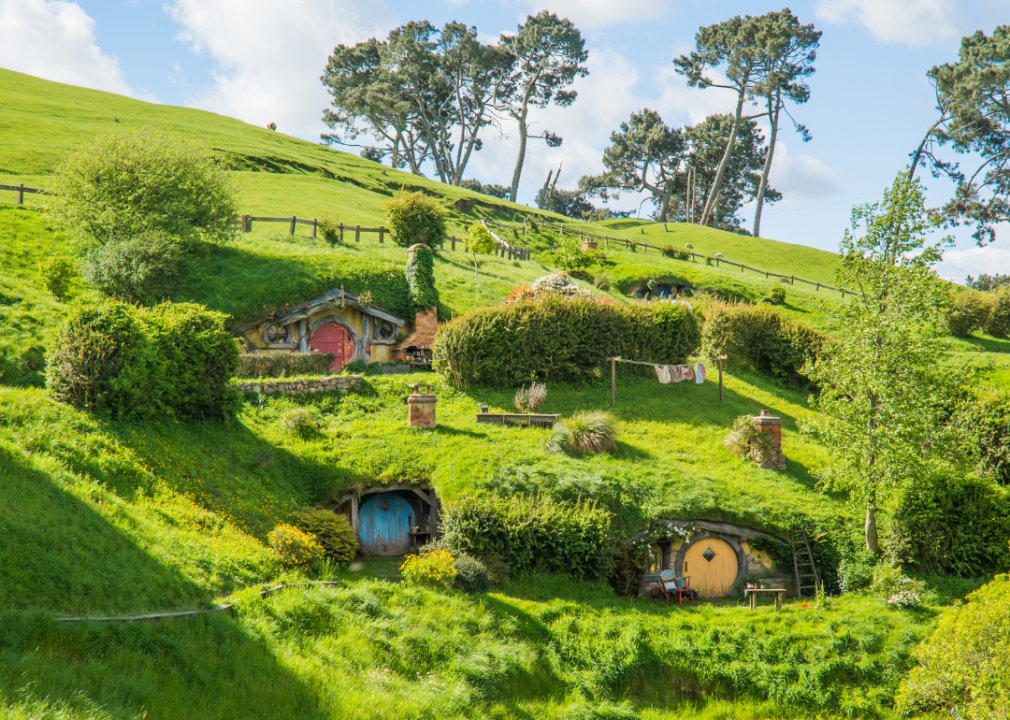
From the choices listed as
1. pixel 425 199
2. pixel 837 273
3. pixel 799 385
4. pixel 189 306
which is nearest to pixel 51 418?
pixel 189 306

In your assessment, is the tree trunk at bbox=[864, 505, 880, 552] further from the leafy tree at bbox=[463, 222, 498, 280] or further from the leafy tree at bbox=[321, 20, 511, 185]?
the leafy tree at bbox=[321, 20, 511, 185]

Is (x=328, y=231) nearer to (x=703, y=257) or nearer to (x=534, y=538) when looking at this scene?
(x=534, y=538)

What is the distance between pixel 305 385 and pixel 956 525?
778 inches

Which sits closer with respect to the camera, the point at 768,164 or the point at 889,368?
the point at 889,368

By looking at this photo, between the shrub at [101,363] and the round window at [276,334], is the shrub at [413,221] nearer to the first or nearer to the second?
the round window at [276,334]

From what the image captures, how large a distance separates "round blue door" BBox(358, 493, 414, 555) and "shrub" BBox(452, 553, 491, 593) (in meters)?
4.05

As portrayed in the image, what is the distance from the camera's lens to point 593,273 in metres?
48.5

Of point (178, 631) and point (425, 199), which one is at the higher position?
point (425, 199)

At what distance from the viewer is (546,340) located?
27.2 m

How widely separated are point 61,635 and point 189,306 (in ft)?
40.7

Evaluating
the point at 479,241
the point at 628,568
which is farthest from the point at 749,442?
the point at 479,241

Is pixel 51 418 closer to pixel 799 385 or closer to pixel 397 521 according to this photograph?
pixel 397 521

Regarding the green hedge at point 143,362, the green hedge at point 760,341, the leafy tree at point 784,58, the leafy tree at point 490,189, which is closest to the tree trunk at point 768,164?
the leafy tree at point 784,58

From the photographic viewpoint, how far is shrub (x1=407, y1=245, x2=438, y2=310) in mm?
33312
